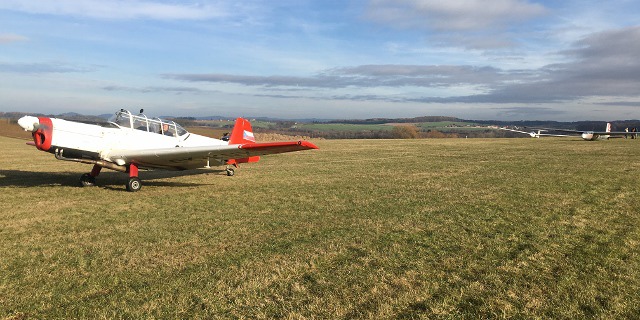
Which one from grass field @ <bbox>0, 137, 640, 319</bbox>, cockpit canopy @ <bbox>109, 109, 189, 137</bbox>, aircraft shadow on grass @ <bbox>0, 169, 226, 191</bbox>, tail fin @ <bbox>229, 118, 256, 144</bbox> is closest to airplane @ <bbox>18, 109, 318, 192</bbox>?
cockpit canopy @ <bbox>109, 109, 189, 137</bbox>

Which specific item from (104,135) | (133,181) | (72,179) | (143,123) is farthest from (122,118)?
(72,179)

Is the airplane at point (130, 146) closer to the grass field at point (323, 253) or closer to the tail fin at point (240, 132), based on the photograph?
the grass field at point (323, 253)

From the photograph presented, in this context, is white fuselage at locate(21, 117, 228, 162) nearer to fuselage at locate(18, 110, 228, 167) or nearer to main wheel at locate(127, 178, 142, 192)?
fuselage at locate(18, 110, 228, 167)

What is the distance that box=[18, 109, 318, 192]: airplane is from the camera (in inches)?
348

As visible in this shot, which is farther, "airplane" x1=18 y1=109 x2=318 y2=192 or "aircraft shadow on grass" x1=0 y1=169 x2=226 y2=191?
"aircraft shadow on grass" x1=0 y1=169 x2=226 y2=191

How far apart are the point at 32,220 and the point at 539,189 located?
10889mm

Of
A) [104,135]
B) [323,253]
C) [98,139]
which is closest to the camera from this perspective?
[323,253]

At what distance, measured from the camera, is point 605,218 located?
633 cm

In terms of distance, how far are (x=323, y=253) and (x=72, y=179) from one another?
1057cm

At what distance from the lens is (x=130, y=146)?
995 centimetres

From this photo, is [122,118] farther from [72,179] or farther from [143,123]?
[72,179]

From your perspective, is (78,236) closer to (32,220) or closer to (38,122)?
(32,220)

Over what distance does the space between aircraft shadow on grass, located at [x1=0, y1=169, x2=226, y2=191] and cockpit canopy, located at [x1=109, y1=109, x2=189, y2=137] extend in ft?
5.23

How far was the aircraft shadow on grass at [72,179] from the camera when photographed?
1066 cm
